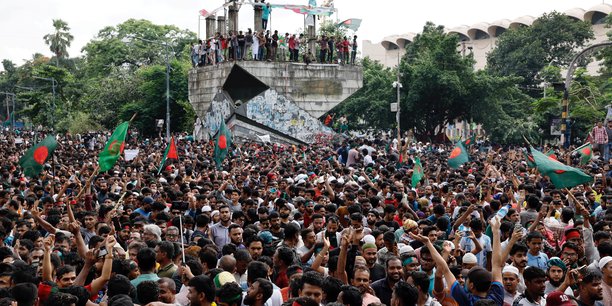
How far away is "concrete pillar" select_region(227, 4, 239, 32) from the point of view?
34750 mm

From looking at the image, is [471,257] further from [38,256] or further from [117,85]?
[117,85]

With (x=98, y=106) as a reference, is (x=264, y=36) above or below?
above

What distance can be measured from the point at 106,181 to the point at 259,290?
9.84 m

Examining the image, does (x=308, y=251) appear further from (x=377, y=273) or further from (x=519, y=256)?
(x=519, y=256)

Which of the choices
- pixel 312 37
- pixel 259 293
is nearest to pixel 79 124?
pixel 312 37

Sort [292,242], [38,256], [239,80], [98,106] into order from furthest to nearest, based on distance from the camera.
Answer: [98,106] < [239,80] < [292,242] < [38,256]

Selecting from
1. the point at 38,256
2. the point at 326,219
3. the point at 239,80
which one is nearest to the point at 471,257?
the point at 326,219

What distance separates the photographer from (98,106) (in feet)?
179

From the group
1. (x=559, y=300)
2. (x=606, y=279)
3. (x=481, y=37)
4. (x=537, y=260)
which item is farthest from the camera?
(x=481, y=37)

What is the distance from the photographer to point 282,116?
115ft

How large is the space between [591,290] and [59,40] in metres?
82.9

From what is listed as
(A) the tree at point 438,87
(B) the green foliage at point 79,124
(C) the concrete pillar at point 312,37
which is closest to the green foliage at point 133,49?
(B) the green foliage at point 79,124

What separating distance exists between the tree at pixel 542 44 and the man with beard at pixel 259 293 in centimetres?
5386

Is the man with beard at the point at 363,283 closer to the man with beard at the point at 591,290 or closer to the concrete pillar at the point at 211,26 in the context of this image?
the man with beard at the point at 591,290
